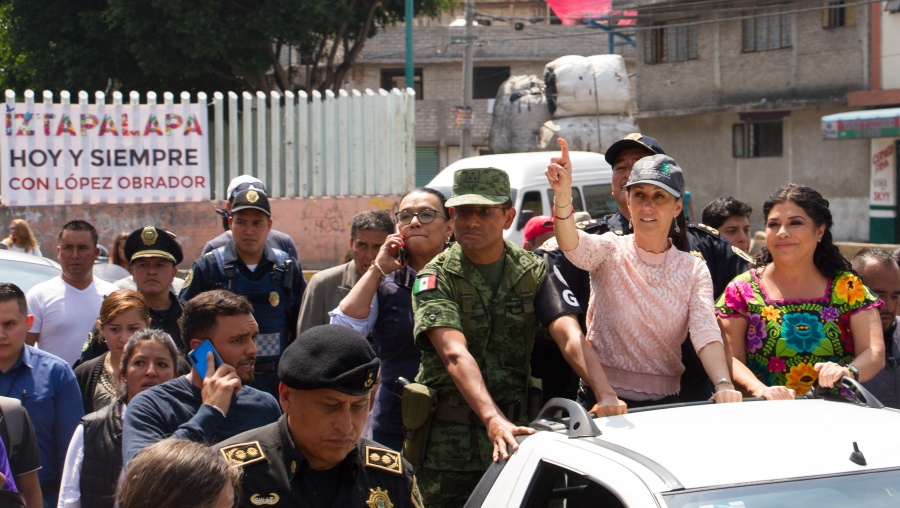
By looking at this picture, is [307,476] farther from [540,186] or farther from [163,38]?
[163,38]

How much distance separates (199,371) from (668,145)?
2907 centimetres

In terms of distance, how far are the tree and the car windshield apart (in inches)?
875

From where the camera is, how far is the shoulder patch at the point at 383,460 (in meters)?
2.69

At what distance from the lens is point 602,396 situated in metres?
3.54

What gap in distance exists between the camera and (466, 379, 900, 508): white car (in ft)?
8.30

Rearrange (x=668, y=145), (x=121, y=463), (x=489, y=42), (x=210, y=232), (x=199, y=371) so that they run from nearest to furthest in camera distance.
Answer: (x=199, y=371)
(x=121, y=463)
(x=210, y=232)
(x=668, y=145)
(x=489, y=42)

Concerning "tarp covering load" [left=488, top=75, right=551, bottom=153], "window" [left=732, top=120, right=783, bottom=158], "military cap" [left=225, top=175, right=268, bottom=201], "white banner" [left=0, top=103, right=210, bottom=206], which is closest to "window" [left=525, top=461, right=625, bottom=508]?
"military cap" [left=225, top=175, right=268, bottom=201]

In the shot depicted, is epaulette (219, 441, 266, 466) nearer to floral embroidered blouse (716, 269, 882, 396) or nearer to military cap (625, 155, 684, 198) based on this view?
military cap (625, 155, 684, 198)

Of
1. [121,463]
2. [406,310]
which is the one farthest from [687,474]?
[406,310]

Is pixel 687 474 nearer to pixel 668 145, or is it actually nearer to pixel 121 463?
pixel 121 463

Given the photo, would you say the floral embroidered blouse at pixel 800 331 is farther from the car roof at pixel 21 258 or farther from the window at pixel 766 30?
the window at pixel 766 30

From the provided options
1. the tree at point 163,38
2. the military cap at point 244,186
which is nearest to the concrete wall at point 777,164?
the tree at point 163,38

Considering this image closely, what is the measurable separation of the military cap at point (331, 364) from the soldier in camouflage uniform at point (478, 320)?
1177 millimetres

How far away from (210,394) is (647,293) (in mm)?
1594
